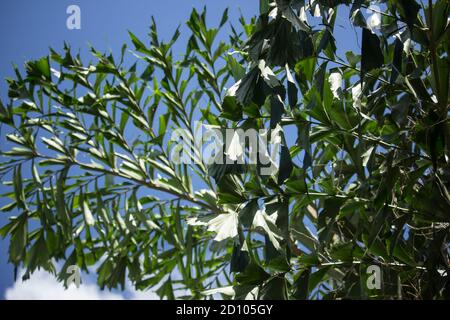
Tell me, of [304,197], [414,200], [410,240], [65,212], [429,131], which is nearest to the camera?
[429,131]

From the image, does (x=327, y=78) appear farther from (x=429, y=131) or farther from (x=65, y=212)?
(x=65, y=212)

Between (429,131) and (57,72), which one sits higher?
(57,72)

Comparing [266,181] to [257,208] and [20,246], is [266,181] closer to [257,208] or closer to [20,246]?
[257,208]

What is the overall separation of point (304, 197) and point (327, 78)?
0.35 meters

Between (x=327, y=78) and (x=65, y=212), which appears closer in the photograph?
(x=327, y=78)

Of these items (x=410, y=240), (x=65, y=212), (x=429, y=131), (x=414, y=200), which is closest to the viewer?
(x=429, y=131)

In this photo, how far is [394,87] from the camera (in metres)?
1.77

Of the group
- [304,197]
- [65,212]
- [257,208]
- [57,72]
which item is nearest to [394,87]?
[304,197]
